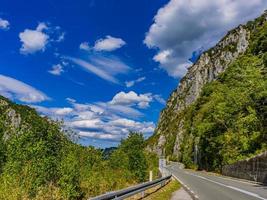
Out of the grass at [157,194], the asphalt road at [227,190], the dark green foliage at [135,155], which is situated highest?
the dark green foliage at [135,155]

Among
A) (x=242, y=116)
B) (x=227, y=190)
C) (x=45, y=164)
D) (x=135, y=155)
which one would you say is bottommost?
(x=227, y=190)

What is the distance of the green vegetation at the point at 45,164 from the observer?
48.8ft

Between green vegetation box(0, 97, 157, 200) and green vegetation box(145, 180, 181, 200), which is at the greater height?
green vegetation box(0, 97, 157, 200)

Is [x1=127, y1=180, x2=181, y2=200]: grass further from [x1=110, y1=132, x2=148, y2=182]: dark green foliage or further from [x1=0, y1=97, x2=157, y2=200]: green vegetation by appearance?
[x1=110, y1=132, x2=148, y2=182]: dark green foliage

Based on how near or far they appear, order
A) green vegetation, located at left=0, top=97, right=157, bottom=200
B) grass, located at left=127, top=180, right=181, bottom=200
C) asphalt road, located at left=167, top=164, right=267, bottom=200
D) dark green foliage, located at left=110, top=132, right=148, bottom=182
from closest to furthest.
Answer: green vegetation, located at left=0, top=97, right=157, bottom=200 < grass, located at left=127, top=180, right=181, bottom=200 < asphalt road, located at left=167, top=164, right=267, bottom=200 < dark green foliage, located at left=110, top=132, right=148, bottom=182

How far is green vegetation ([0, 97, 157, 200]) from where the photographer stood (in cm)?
1487

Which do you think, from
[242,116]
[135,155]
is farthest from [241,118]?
[135,155]

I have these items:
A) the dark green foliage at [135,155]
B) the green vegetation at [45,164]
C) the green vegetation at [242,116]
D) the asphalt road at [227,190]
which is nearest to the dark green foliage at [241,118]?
the green vegetation at [242,116]

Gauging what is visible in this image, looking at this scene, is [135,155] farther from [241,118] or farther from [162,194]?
[241,118]

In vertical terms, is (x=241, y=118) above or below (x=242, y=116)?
below

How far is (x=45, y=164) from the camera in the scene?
1797cm

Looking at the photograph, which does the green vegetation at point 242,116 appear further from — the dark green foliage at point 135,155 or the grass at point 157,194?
the grass at point 157,194

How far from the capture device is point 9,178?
1364 centimetres

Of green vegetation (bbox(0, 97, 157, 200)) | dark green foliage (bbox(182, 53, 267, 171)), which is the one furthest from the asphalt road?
dark green foliage (bbox(182, 53, 267, 171))
